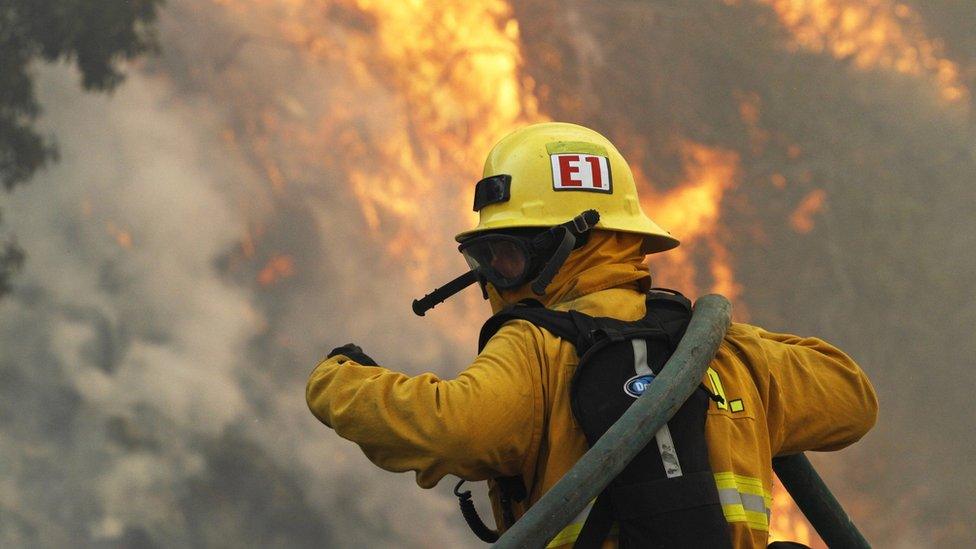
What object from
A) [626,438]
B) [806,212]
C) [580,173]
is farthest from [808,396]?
[806,212]

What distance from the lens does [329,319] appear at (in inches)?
296

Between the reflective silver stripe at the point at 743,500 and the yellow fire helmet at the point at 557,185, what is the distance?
840 mm

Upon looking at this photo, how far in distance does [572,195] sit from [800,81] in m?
6.22

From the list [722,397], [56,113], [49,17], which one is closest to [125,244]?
[56,113]

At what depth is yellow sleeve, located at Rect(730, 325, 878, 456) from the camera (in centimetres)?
300

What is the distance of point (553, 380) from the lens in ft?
8.96

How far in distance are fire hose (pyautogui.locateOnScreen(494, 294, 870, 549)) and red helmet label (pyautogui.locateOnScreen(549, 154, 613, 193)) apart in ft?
1.84

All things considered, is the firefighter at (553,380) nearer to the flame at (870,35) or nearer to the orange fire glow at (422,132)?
the orange fire glow at (422,132)

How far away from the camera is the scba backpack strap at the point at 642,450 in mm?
2586

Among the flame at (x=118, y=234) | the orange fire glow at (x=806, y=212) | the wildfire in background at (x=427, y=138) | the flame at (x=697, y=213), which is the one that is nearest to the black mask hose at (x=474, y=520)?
the wildfire in background at (x=427, y=138)

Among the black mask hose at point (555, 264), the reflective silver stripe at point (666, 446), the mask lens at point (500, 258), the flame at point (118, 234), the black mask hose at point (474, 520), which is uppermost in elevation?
the flame at point (118, 234)

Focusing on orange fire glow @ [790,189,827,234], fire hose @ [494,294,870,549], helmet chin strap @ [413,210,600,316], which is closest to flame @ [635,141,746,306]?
orange fire glow @ [790,189,827,234]

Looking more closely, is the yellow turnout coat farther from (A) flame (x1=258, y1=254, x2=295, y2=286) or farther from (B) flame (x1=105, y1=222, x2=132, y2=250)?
(B) flame (x1=105, y1=222, x2=132, y2=250)

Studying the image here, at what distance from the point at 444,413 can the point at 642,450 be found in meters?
0.50
